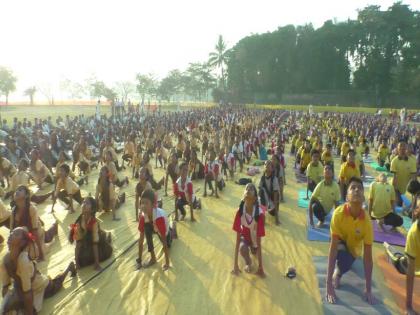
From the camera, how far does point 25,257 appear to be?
4.12 m

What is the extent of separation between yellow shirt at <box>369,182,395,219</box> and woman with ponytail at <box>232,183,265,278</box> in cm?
301

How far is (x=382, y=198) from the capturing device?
23.3 ft

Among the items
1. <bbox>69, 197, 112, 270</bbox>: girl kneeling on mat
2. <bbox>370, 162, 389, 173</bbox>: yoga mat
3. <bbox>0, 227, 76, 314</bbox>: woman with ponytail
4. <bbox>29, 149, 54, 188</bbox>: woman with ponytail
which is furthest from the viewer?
<bbox>370, 162, 389, 173</bbox>: yoga mat

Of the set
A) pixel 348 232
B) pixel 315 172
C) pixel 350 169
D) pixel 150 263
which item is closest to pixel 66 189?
pixel 150 263

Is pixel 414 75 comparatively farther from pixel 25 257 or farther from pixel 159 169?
pixel 25 257

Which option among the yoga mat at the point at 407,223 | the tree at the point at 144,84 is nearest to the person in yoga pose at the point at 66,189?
the yoga mat at the point at 407,223

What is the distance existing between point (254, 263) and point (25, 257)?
3297 millimetres

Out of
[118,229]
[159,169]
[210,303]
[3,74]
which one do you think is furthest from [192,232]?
[3,74]

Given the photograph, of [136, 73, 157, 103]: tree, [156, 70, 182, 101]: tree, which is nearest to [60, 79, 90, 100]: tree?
[136, 73, 157, 103]: tree

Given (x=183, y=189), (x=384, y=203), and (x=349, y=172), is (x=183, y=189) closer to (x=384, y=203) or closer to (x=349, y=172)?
(x=349, y=172)

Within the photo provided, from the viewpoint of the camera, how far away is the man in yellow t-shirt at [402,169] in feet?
26.4

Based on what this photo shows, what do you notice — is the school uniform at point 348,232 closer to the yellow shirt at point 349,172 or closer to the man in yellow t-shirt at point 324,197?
the man in yellow t-shirt at point 324,197

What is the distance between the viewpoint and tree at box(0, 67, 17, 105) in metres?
64.6

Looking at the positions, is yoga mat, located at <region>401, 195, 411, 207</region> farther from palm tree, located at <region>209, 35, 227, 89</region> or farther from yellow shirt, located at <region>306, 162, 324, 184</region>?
palm tree, located at <region>209, 35, 227, 89</region>
